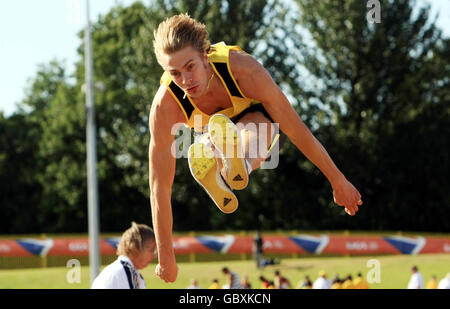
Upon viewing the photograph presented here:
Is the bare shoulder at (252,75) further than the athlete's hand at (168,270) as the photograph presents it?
No

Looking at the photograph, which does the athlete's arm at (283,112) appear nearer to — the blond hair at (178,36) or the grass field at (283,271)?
the blond hair at (178,36)

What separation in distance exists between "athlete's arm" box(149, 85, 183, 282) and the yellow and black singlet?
59 millimetres

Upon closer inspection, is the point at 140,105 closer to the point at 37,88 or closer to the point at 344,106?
the point at 344,106

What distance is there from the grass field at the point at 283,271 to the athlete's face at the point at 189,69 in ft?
54.2

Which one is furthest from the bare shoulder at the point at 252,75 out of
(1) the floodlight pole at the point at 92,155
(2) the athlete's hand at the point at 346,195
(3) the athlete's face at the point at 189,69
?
(1) the floodlight pole at the point at 92,155

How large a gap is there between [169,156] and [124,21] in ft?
111

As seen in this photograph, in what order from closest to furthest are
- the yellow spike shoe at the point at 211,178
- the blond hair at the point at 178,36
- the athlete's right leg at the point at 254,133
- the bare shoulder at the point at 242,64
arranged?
the blond hair at the point at 178,36
the bare shoulder at the point at 242,64
the yellow spike shoe at the point at 211,178
the athlete's right leg at the point at 254,133

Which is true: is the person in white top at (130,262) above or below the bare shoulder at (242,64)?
below

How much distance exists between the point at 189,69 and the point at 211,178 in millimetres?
922

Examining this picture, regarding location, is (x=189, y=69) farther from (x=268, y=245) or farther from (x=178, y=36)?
(x=268, y=245)

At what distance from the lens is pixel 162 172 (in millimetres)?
4539

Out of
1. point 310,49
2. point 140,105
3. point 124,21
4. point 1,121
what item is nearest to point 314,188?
point 310,49

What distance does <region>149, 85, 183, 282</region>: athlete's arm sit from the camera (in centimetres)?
449

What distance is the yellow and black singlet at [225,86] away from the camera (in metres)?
4.37
